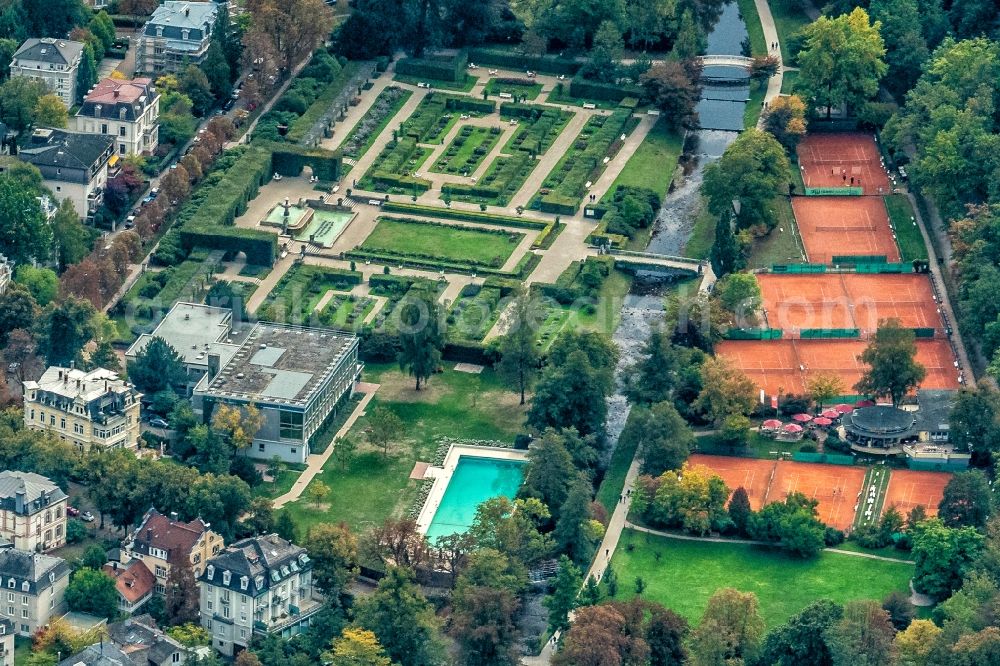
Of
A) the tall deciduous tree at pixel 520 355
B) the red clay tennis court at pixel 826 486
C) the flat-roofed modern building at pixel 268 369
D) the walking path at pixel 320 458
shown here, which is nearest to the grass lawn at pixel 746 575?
the red clay tennis court at pixel 826 486

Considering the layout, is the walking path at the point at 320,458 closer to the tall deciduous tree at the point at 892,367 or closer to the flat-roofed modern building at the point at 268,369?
the flat-roofed modern building at the point at 268,369

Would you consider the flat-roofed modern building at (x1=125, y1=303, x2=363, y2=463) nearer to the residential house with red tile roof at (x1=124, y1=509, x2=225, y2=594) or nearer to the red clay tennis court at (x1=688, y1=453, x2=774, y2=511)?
the residential house with red tile roof at (x1=124, y1=509, x2=225, y2=594)

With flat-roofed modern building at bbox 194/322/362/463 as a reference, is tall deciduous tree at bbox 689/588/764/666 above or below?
below

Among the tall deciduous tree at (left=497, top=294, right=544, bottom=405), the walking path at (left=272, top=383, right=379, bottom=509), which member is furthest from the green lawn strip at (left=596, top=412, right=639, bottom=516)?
the walking path at (left=272, top=383, right=379, bottom=509)

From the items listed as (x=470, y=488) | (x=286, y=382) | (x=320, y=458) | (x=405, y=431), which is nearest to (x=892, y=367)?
(x=470, y=488)

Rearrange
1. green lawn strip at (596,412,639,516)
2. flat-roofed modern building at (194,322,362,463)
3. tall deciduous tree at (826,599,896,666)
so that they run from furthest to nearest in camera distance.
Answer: flat-roofed modern building at (194,322,362,463), green lawn strip at (596,412,639,516), tall deciduous tree at (826,599,896,666)
